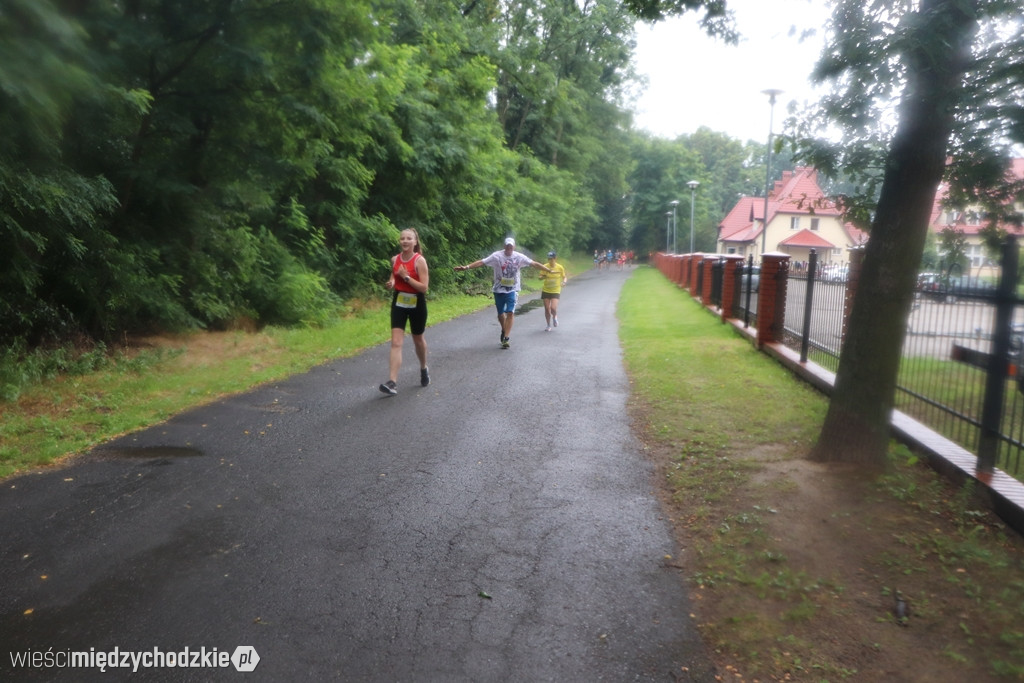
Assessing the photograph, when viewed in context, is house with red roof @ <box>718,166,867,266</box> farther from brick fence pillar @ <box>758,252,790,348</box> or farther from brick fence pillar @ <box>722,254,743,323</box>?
brick fence pillar @ <box>722,254,743,323</box>

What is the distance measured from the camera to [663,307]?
872 inches

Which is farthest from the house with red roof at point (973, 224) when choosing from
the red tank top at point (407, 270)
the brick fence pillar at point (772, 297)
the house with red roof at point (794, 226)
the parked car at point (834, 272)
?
the brick fence pillar at point (772, 297)

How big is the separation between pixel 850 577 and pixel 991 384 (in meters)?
2.04

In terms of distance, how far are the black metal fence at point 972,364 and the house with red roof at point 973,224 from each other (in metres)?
0.17

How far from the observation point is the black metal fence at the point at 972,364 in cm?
501

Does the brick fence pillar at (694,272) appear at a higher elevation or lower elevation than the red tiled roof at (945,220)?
lower

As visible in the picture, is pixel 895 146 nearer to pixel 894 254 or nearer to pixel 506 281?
pixel 894 254

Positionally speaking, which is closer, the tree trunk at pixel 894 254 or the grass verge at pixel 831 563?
the grass verge at pixel 831 563

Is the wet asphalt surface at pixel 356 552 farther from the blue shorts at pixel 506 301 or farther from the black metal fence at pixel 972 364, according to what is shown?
the blue shorts at pixel 506 301

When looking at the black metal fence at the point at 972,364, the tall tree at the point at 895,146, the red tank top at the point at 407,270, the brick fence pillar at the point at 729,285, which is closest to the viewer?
the tall tree at the point at 895,146

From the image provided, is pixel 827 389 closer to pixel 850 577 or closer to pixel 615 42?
pixel 850 577

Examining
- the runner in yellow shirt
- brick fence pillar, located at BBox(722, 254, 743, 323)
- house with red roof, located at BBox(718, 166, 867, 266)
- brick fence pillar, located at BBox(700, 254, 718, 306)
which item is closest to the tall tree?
house with red roof, located at BBox(718, 166, 867, 266)

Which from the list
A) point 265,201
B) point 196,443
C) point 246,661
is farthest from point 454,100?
point 246,661

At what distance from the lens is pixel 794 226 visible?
2372 inches
